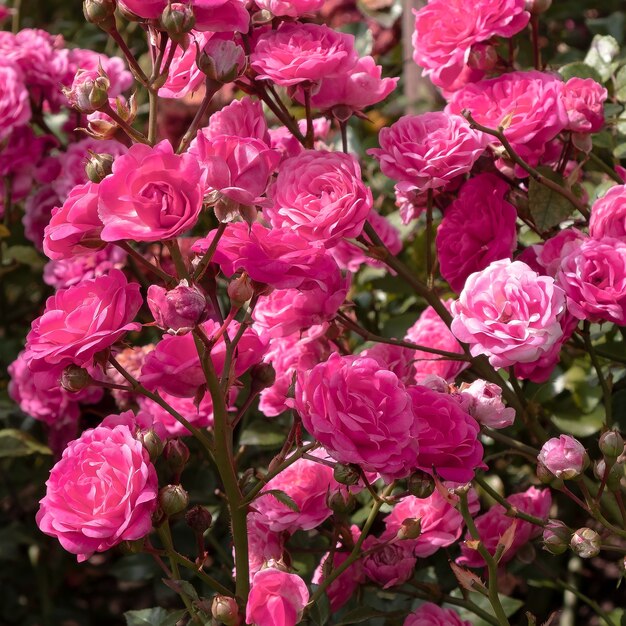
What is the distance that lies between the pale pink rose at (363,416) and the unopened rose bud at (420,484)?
13 mm

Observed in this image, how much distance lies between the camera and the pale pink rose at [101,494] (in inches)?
34.4

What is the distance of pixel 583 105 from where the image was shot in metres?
1.18

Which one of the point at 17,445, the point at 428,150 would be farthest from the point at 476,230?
the point at 17,445

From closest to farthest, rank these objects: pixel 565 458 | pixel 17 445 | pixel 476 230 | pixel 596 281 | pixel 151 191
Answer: pixel 151 191
pixel 565 458
pixel 596 281
pixel 476 230
pixel 17 445

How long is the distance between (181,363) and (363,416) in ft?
0.62

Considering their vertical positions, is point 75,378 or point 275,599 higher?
point 75,378

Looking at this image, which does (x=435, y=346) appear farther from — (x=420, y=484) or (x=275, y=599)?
(x=275, y=599)

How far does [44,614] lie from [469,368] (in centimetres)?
104

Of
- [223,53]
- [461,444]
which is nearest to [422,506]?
[461,444]

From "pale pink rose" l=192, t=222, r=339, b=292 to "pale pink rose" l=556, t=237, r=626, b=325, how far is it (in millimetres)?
270

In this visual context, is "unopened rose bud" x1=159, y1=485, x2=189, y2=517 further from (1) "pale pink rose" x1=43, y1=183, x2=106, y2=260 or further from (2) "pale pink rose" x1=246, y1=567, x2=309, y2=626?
(1) "pale pink rose" x1=43, y1=183, x2=106, y2=260

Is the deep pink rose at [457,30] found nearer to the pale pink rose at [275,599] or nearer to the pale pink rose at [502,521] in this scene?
the pale pink rose at [502,521]

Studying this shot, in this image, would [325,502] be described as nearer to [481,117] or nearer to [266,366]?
[266,366]

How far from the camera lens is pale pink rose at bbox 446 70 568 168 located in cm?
114
